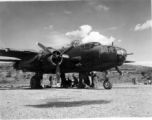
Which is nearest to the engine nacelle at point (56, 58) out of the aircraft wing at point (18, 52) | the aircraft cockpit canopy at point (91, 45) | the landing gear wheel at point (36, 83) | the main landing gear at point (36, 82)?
the aircraft wing at point (18, 52)

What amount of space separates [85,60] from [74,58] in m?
1.35

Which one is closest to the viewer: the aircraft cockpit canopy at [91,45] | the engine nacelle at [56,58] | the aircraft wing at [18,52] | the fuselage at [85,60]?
the fuselage at [85,60]

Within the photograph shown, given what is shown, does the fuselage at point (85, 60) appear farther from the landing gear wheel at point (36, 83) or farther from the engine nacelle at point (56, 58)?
the landing gear wheel at point (36, 83)

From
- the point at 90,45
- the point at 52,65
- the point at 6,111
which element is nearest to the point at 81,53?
the point at 90,45

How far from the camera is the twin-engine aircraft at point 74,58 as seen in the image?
17.2 meters

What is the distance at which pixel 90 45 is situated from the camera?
19.2 m

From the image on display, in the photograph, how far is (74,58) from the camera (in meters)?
20.0

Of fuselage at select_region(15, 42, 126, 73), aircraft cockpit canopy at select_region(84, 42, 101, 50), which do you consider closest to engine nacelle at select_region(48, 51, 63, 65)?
fuselage at select_region(15, 42, 126, 73)

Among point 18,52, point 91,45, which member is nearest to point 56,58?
point 91,45

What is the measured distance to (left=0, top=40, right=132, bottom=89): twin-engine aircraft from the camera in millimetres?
17169

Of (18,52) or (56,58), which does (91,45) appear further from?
(18,52)

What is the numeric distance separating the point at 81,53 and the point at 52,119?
13.7 metres

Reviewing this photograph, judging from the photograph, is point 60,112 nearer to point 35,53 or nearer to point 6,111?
point 6,111

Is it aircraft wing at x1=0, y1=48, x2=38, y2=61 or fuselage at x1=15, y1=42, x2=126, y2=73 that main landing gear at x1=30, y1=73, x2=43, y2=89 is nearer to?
fuselage at x1=15, y1=42, x2=126, y2=73
